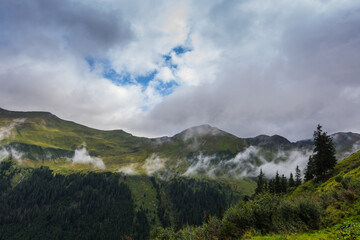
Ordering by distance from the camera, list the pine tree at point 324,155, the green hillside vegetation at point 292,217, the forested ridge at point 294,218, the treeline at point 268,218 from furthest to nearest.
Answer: the pine tree at point 324,155
the treeline at point 268,218
the green hillside vegetation at point 292,217
the forested ridge at point 294,218

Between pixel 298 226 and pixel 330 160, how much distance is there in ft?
170

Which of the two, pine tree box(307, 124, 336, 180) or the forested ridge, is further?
pine tree box(307, 124, 336, 180)

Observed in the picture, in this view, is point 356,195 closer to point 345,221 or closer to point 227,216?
point 345,221

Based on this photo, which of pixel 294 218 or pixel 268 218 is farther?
pixel 268 218

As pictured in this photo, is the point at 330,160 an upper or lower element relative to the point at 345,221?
upper

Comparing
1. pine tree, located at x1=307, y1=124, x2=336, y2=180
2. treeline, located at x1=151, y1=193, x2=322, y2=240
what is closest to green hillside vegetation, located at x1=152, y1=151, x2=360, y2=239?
treeline, located at x1=151, y1=193, x2=322, y2=240

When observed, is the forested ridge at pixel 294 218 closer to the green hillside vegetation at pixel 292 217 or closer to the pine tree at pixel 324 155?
the green hillside vegetation at pixel 292 217

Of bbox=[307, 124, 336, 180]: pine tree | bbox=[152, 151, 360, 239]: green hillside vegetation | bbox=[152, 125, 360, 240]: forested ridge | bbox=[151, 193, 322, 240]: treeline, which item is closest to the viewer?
bbox=[152, 125, 360, 240]: forested ridge

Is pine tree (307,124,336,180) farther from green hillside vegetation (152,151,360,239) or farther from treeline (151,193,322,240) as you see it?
treeline (151,193,322,240)

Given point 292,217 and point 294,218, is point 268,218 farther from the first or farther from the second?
point 294,218

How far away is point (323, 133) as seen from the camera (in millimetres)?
62188

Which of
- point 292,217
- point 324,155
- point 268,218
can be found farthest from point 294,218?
point 324,155

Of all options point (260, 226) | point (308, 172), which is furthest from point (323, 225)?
point (308, 172)

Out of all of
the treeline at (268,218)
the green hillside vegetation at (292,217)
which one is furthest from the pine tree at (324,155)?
the treeline at (268,218)
